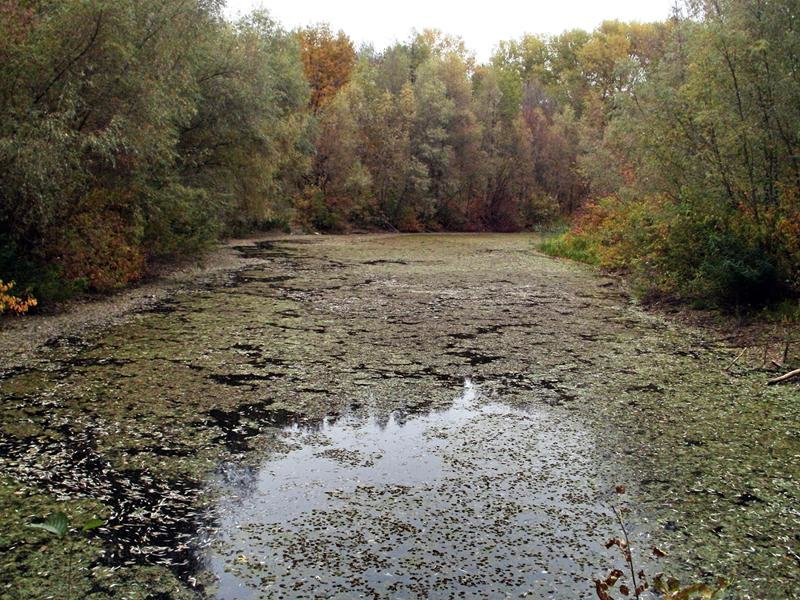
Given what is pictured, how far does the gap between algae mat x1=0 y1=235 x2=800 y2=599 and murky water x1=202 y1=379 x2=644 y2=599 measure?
20 millimetres

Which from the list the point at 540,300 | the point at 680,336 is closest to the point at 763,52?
the point at 680,336

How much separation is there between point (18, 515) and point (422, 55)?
152 ft

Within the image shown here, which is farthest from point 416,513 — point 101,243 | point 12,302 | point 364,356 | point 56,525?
point 101,243

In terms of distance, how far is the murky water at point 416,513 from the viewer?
3.89 meters

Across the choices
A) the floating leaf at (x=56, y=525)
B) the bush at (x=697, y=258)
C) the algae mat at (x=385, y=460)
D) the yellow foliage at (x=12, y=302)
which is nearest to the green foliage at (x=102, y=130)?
the yellow foliage at (x=12, y=302)

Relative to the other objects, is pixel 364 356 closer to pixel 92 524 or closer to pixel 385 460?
pixel 385 460

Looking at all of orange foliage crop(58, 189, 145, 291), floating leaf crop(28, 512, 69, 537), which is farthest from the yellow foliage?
floating leaf crop(28, 512, 69, 537)

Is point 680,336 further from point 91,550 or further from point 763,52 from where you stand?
point 91,550

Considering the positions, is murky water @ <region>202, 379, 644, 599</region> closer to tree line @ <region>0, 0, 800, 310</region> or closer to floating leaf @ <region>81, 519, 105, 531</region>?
floating leaf @ <region>81, 519, 105, 531</region>

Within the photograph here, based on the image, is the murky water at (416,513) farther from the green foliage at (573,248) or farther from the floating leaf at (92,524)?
the green foliage at (573,248)

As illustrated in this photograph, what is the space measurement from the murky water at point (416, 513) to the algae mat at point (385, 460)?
0.02m

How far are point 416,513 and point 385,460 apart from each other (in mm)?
1031

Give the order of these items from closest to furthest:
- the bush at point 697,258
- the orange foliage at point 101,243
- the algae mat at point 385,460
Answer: the algae mat at point 385,460, the bush at point 697,258, the orange foliage at point 101,243

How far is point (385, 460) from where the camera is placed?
18.8ft
